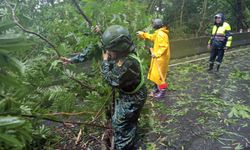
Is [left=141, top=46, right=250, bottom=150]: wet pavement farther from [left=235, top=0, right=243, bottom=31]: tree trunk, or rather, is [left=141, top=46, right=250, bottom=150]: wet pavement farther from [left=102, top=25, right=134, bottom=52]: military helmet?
[left=235, top=0, right=243, bottom=31]: tree trunk

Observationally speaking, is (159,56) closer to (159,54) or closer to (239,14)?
(159,54)

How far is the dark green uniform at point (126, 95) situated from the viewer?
4.38 m

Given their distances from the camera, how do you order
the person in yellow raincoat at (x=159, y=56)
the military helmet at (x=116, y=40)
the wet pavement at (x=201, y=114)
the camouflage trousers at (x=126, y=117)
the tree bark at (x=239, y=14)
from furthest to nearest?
the tree bark at (x=239, y=14), the person in yellow raincoat at (x=159, y=56), the wet pavement at (x=201, y=114), the camouflage trousers at (x=126, y=117), the military helmet at (x=116, y=40)

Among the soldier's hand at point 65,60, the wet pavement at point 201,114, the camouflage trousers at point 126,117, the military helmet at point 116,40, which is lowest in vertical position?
the wet pavement at point 201,114

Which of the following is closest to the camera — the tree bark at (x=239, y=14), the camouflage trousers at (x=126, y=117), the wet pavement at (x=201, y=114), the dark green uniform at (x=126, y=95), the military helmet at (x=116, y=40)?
the military helmet at (x=116, y=40)

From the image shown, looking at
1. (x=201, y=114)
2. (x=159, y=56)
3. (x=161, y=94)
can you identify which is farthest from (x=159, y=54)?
(x=201, y=114)

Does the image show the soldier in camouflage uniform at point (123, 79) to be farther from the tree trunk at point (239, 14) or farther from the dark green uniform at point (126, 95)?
the tree trunk at point (239, 14)

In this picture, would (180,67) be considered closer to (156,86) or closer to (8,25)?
(156,86)

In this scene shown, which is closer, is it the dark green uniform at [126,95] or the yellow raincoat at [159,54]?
the dark green uniform at [126,95]

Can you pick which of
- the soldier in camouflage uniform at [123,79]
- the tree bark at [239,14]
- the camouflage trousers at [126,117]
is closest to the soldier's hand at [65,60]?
the soldier in camouflage uniform at [123,79]

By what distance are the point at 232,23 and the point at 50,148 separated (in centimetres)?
1767

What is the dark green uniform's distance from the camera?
172 inches

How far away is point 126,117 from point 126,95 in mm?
324

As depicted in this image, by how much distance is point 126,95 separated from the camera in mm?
4656
